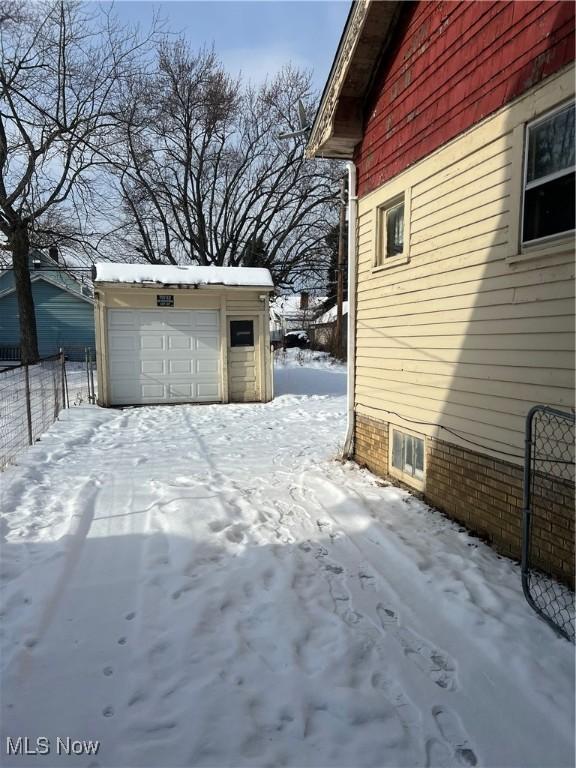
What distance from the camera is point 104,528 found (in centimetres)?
427

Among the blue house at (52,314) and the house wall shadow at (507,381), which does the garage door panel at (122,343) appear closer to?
the house wall shadow at (507,381)

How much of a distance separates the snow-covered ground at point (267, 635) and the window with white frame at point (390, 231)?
295 cm

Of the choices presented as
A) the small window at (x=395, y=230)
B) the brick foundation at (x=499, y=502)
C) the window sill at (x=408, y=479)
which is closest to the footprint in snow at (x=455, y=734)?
the brick foundation at (x=499, y=502)

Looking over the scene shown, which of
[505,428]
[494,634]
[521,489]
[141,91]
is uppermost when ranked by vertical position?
[141,91]

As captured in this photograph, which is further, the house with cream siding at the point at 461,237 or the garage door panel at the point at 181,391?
the garage door panel at the point at 181,391

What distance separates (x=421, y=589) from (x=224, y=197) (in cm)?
2728

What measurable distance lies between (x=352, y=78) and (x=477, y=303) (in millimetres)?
3716

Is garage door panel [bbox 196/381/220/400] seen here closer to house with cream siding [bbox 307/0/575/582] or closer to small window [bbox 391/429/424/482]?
house with cream siding [bbox 307/0/575/582]

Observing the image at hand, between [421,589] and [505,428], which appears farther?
[505,428]

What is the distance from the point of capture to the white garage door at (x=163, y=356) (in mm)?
11492

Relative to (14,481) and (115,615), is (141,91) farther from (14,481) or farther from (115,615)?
(115,615)

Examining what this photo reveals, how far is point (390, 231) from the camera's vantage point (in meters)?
5.98

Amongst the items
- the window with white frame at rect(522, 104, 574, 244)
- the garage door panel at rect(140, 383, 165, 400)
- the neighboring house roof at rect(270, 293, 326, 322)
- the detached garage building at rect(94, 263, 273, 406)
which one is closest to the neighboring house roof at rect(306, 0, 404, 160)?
the window with white frame at rect(522, 104, 574, 244)

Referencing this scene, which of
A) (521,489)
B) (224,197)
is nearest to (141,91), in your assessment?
(224,197)
